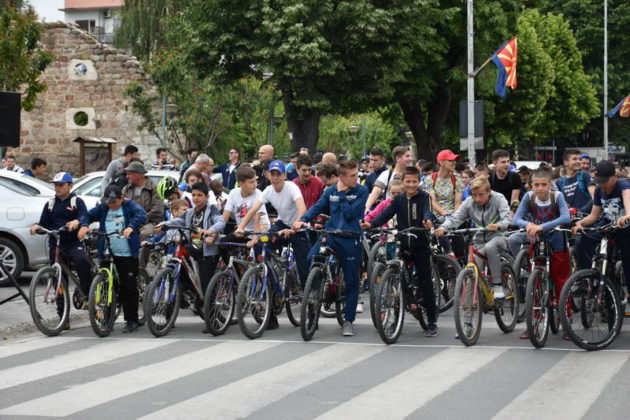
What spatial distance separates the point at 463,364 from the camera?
32.5ft

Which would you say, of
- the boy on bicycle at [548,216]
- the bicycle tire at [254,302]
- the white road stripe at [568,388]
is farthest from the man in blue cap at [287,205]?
the white road stripe at [568,388]

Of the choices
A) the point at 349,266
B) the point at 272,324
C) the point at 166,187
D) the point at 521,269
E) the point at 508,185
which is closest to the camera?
the point at 349,266

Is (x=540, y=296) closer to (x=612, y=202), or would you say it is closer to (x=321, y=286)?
(x=612, y=202)

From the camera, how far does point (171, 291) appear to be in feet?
39.0

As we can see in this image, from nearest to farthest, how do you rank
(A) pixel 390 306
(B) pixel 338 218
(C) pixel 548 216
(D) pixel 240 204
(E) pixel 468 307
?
(E) pixel 468 307 < (A) pixel 390 306 < (C) pixel 548 216 < (B) pixel 338 218 < (D) pixel 240 204

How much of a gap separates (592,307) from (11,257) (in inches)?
365

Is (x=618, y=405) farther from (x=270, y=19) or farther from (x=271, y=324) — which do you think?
(x=270, y=19)

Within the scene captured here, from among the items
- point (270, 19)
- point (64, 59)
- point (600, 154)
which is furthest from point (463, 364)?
point (600, 154)

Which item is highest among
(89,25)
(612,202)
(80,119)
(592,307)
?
(89,25)

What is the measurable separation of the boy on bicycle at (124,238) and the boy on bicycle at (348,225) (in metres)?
1.76

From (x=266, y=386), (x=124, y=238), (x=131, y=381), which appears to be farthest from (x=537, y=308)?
(x=124, y=238)

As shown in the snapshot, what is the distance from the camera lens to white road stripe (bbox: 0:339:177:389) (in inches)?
378

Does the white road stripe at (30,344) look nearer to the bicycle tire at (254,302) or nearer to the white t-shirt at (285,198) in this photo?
the bicycle tire at (254,302)

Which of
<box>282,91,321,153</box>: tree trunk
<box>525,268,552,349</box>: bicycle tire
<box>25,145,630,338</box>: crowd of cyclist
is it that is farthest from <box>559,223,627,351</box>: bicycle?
<box>282,91,321,153</box>: tree trunk
